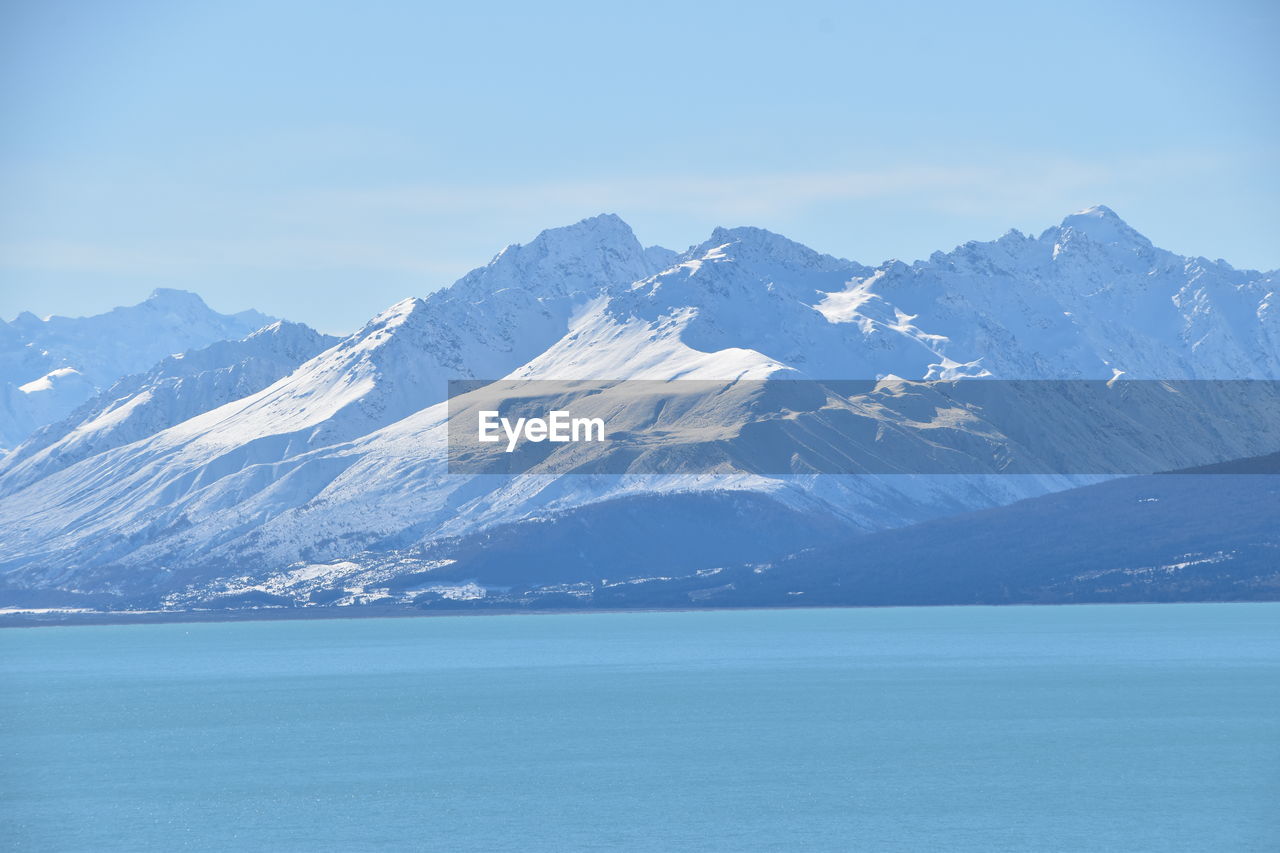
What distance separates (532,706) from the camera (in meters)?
189

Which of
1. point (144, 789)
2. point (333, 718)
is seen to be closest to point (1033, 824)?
point (144, 789)

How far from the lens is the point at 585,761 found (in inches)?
5404

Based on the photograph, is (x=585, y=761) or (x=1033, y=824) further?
(x=585, y=761)

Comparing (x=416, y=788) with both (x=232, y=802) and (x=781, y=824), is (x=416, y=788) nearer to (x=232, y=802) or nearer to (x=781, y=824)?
(x=232, y=802)

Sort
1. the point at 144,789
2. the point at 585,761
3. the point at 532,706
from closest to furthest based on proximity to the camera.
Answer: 1. the point at 144,789
2. the point at 585,761
3. the point at 532,706

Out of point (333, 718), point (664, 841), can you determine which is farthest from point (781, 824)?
point (333, 718)

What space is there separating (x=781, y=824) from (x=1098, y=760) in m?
36.1

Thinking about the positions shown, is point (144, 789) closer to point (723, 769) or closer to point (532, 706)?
point (723, 769)

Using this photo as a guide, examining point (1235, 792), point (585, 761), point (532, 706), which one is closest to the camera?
point (1235, 792)

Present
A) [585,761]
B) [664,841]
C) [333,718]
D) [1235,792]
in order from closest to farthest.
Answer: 1. [664,841]
2. [1235,792]
3. [585,761]
4. [333,718]

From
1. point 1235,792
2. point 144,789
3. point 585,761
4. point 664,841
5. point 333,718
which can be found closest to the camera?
point 664,841

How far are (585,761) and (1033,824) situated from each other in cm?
4128

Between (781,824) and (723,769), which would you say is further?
(723,769)

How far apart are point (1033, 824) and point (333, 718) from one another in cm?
8780
